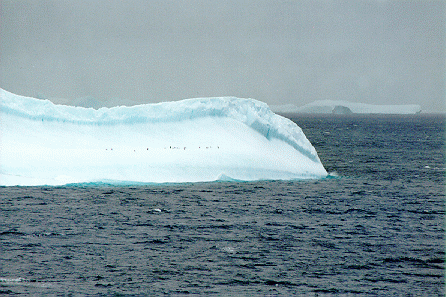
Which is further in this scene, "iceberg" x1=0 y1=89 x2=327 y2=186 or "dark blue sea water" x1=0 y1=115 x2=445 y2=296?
"iceberg" x1=0 y1=89 x2=327 y2=186

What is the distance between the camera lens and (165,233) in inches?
771

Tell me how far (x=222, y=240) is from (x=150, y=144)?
14791mm

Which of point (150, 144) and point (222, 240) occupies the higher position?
point (150, 144)

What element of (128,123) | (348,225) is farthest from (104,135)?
(348,225)

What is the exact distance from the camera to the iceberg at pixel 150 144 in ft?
94.3

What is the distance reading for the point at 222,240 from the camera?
18.7 m

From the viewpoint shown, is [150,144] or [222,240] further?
[150,144]

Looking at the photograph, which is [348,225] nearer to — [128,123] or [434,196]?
[434,196]

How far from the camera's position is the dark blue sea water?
1446cm

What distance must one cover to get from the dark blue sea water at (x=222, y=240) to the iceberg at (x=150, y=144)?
4.07 feet

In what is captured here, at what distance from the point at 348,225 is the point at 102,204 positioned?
34.2 feet

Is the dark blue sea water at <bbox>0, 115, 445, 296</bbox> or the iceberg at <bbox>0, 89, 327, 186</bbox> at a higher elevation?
the iceberg at <bbox>0, 89, 327, 186</bbox>

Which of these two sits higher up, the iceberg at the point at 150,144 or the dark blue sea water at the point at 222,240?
the iceberg at the point at 150,144

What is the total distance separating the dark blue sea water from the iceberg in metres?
1.24
